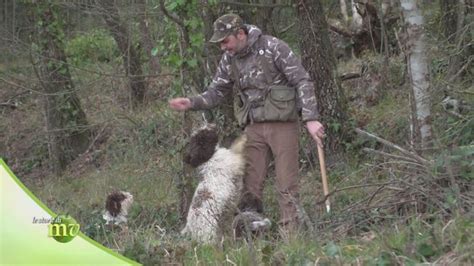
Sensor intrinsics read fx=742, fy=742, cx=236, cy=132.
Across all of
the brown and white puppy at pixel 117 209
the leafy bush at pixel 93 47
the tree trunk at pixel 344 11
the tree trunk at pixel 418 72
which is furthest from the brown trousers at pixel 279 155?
the leafy bush at pixel 93 47

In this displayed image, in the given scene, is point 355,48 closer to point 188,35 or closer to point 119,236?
point 188,35

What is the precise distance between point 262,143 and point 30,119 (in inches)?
455

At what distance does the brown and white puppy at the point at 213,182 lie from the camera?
709 centimetres

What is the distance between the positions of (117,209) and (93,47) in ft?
34.1

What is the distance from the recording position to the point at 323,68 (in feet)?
32.6

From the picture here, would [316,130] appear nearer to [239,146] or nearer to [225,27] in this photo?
[239,146]

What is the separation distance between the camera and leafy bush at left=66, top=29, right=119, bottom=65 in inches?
659

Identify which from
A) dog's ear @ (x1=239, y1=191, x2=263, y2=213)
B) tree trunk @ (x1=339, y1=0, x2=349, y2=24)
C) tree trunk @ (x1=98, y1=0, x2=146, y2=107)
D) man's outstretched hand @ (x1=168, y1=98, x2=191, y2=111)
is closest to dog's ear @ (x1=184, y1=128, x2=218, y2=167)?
man's outstretched hand @ (x1=168, y1=98, x2=191, y2=111)

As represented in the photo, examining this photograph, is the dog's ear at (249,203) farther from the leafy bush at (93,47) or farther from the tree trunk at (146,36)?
the leafy bush at (93,47)

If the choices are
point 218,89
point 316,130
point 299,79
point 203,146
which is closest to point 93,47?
point 218,89

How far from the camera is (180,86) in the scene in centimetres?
859

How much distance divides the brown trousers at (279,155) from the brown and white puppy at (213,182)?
0.47 feet

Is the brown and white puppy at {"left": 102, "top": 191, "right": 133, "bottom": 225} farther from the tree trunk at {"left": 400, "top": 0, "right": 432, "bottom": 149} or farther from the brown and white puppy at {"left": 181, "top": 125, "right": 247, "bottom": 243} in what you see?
the tree trunk at {"left": 400, "top": 0, "right": 432, "bottom": 149}

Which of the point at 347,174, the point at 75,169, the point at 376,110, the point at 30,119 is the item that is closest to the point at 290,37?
the point at 376,110
